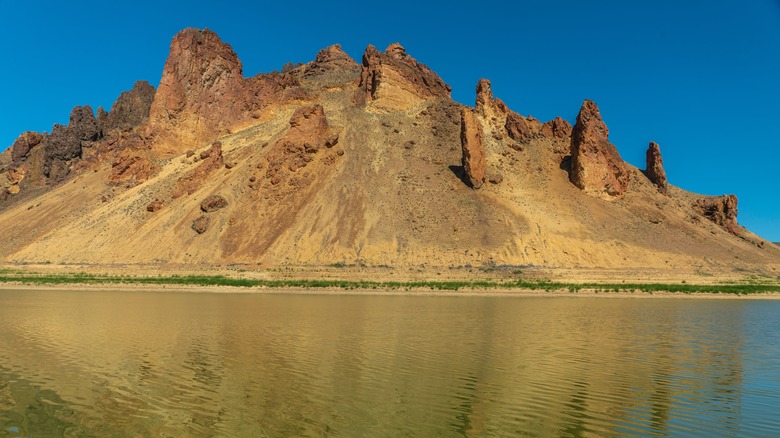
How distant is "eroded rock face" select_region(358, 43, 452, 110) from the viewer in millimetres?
90375

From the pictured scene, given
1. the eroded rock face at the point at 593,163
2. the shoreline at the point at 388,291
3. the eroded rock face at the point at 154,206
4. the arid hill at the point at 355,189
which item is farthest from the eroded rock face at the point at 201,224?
the eroded rock face at the point at 593,163

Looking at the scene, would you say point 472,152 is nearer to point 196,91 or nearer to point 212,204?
point 212,204

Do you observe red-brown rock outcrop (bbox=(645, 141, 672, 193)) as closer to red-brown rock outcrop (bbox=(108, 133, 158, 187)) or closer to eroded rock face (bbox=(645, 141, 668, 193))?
eroded rock face (bbox=(645, 141, 668, 193))

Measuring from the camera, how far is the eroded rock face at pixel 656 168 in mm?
84444

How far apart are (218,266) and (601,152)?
172ft

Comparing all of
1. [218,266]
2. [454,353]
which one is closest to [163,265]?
[218,266]

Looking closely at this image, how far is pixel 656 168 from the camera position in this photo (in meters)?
85.3

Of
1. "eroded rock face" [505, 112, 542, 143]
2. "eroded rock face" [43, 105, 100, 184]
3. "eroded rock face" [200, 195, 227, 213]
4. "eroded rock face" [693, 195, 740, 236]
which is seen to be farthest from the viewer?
"eroded rock face" [43, 105, 100, 184]

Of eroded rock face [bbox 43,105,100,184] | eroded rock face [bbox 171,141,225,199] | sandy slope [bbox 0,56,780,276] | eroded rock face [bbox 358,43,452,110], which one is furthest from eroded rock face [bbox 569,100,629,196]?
eroded rock face [bbox 43,105,100,184]

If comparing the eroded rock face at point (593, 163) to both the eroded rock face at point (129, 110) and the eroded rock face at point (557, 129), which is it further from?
the eroded rock face at point (129, 110)

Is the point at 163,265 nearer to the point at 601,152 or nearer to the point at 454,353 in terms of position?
the point at 454,353

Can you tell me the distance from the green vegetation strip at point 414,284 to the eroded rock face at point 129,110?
60.5m

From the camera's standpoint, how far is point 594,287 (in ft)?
172

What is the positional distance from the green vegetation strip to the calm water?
24.8 m
